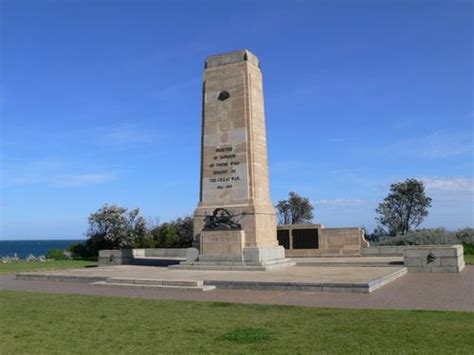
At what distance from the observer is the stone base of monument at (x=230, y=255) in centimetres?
1858

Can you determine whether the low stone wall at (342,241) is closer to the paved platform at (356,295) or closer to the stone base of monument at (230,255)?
the stone base of monument at (230,255)

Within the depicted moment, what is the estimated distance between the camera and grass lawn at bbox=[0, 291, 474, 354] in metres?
6.77

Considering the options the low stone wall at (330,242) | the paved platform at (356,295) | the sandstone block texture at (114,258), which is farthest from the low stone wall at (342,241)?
the sandstone block texture at (114,258)

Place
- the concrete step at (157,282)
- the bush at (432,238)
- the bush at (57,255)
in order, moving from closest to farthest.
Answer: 1. the concrete step at (157,282)
2. the bush at (432,238)
3. the bush at (57,255)

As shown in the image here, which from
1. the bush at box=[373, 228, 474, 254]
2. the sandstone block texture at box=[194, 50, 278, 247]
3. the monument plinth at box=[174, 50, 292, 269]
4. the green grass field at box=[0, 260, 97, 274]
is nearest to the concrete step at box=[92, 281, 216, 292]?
the monument plinth at box=[174, 50, 292, 269]

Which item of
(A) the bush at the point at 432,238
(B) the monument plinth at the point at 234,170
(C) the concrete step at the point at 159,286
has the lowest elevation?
(C) the concrete step at the point at 159,286

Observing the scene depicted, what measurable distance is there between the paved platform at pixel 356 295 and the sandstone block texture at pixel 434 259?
1.13 metres

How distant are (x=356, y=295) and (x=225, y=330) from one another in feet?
15.9

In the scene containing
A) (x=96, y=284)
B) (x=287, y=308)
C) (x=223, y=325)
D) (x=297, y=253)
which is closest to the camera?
(x=223, y=325)

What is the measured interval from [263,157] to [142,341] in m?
14.7

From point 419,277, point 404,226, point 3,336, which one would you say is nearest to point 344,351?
point 3,336

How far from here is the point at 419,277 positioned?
51.0 ft

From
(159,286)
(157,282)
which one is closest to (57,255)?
(157,282)

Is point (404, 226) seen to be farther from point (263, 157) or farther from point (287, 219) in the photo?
point (263, 157)
